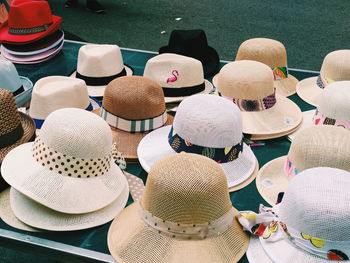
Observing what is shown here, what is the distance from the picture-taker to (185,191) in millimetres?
1395

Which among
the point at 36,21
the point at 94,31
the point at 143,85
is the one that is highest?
the point at 143,85

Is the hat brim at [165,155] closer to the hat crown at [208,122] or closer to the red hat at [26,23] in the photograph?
the hat crown at [208,122]

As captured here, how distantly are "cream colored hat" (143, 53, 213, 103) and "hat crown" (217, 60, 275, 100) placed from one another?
0.27 metres

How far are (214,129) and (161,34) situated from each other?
12.9 feet

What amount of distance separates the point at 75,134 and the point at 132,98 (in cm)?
49

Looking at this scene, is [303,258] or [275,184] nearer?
[303,258]

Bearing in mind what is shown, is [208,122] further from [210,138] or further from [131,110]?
[131,110]

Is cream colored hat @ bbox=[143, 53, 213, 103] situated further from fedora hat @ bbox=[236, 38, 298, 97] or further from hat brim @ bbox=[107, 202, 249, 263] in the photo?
hat brim @ bbox=[107, 202, 249, 263]

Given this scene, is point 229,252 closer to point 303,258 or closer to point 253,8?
point 303,258

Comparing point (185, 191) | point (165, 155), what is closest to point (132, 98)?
point (165, 155)

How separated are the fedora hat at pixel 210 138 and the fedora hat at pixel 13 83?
0.93m

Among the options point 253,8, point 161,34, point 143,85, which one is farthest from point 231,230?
point 253,8

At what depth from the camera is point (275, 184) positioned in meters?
1.93

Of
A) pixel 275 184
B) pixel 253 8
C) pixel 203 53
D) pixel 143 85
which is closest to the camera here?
pixel 275 184
